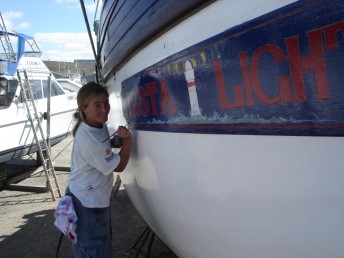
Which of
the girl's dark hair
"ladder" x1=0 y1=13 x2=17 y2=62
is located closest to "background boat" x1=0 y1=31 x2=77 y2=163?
"ladder" x1=0 y1=13 x2=17 y2=62

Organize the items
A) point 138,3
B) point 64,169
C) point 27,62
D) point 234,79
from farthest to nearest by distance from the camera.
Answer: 1. point 27,62
2. point 64,169
3. point 138,3
4. point 234,79

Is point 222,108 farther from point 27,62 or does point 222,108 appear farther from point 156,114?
point 27,62

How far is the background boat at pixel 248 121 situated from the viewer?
839mm

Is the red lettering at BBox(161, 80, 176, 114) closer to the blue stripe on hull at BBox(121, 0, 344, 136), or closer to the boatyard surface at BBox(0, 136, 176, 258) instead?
the blue stripe on hull at BBox(121, 0, 344, 136)

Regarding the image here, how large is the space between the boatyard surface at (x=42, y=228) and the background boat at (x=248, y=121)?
1.83 m

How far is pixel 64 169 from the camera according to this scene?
24.5 ft

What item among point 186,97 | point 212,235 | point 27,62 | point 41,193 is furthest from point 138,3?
point 27,62

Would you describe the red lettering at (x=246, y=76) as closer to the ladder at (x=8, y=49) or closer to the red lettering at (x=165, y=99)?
the red lettering at (x=165, y=99)

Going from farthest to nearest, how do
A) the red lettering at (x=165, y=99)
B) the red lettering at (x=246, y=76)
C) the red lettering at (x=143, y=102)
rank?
the red lettering at (x=143, y=102), the red lettering at (x=165, y=99), the red lettering at (x=246, y=76)

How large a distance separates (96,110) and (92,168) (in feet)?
1.14

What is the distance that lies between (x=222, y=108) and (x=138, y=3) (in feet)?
2.97

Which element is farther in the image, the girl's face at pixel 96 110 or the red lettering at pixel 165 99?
the girl's face at pixel 96 110

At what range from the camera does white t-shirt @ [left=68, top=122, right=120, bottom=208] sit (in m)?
2.03

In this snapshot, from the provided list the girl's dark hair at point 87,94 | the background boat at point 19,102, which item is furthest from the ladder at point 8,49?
the girl's dark hair at point 87,94
